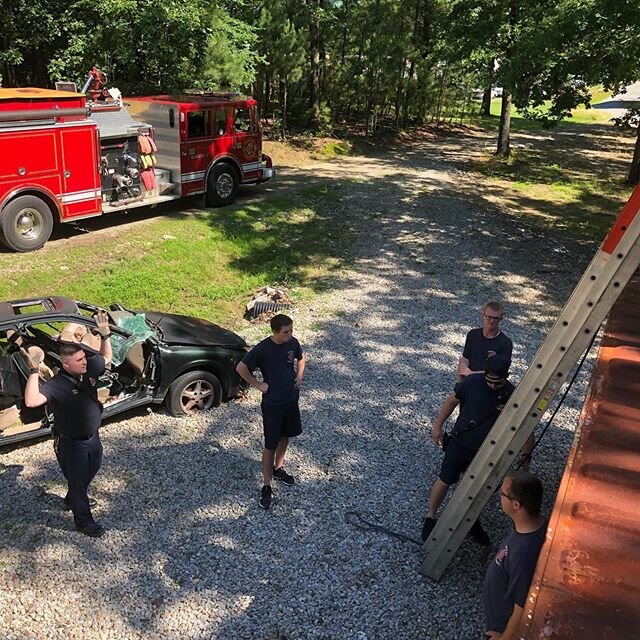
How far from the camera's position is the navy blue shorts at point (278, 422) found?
17.6 ft

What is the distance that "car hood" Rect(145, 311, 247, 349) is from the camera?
23.1ft

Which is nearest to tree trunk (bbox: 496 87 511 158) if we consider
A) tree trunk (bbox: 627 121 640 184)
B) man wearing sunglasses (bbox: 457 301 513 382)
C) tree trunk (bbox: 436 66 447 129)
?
tree trunk (bbox: 627 121 640 184)

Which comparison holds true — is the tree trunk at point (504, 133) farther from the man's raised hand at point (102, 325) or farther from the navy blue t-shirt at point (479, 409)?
the navy blue t-shirt at point (479, 409)

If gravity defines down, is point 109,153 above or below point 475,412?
above

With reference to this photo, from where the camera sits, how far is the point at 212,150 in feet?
48.4

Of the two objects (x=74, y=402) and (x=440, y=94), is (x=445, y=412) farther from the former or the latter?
(x=440, y=94)

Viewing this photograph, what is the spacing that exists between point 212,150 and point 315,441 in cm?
979

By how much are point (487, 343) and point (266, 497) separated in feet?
7.58

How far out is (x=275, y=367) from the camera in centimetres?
534

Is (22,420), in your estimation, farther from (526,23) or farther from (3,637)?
(526,23)

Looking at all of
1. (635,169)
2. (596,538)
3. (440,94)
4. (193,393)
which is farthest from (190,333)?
(440,94)

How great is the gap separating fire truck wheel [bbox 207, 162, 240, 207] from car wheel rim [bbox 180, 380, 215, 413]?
8684mm

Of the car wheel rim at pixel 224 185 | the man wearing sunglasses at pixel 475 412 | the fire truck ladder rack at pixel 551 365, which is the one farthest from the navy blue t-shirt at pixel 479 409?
the car wheel rim at pixel 224 185

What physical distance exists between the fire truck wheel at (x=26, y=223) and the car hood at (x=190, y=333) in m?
5.04
